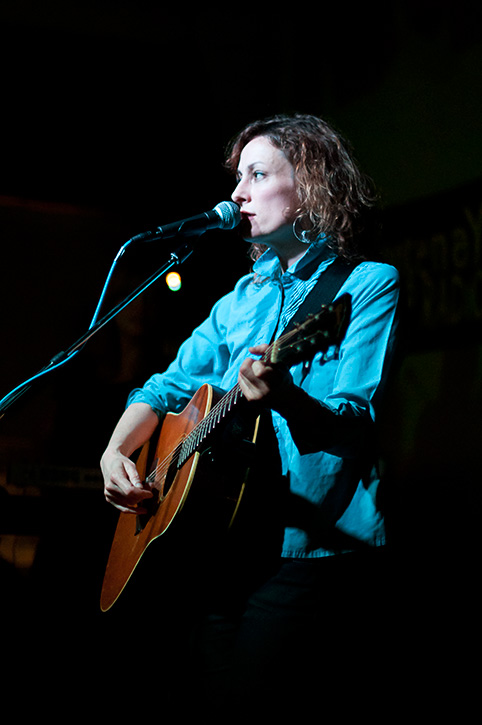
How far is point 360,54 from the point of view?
12.6 ft

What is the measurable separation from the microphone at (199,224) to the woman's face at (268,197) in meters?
0.05

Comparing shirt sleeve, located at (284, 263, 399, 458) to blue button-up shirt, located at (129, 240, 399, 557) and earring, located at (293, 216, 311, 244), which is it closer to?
blue button-up shirt, located at (129, 240, 399, 557)

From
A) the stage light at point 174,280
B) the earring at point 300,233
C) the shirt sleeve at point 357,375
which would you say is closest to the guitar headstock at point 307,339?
the shirt sleeve at point 357,375

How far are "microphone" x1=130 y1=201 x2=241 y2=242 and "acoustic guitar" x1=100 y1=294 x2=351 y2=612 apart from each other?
40 centimetres

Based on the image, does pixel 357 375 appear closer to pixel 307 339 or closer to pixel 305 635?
pixel 307 339

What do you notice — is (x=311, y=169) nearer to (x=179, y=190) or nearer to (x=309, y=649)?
(x=309, y=649)

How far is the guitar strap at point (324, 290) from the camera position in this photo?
1.79 metres

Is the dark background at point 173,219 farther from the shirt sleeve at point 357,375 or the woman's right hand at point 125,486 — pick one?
the shirt sleeve at point 357,375

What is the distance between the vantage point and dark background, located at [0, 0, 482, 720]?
9.55 feet

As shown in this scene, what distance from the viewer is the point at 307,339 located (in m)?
1.39

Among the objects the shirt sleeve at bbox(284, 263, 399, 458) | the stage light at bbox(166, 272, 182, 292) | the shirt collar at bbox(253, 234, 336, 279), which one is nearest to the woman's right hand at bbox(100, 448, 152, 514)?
the shirt sleeve at bbox(284, 263, 399, 458)

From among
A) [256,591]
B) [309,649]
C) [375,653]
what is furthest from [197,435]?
[375,653]

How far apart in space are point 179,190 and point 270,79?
101 centimetres

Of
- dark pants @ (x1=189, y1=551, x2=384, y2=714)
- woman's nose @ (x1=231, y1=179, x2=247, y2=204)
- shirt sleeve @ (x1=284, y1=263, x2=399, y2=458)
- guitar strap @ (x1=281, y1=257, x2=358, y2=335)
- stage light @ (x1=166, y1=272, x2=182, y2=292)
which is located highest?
stage light @ (x1=166, y1=272, x2=182, y2=292)
